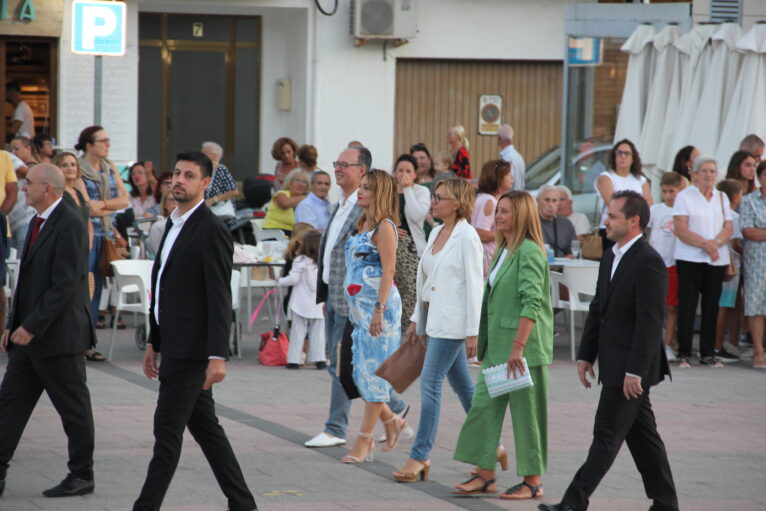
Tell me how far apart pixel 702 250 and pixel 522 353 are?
234 inches

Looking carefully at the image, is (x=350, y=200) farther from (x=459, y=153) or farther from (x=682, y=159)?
(x=459, y=153)

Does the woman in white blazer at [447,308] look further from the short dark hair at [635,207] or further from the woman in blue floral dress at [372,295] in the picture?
the short dark hair at [635,207]

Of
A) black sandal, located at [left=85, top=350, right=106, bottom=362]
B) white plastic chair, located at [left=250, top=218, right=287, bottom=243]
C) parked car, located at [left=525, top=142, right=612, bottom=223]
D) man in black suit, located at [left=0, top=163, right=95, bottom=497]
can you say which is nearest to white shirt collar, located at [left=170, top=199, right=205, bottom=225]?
man in black suit, located at [left=0, top=163, right=95, bottom=497]

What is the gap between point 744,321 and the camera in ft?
45.0

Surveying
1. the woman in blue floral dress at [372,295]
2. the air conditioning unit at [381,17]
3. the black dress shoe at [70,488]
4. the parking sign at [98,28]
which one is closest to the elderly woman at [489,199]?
the woman in blue floral dress at [372,295]

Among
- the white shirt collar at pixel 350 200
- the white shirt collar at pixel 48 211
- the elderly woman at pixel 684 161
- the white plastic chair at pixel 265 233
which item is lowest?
the white plastic chair at pixel 265 233

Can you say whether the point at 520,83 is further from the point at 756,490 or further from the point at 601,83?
the point at 756,490

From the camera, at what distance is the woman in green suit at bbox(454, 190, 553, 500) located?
7105 mm

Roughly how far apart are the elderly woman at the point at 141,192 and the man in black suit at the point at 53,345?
949 cm

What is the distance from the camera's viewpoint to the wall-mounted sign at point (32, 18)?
20047mm

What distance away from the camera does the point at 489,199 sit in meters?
12.4

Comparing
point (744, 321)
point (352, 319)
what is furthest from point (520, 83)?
point (352, 319)

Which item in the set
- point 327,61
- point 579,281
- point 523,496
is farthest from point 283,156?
point 523,496

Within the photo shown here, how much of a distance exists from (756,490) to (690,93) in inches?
322
